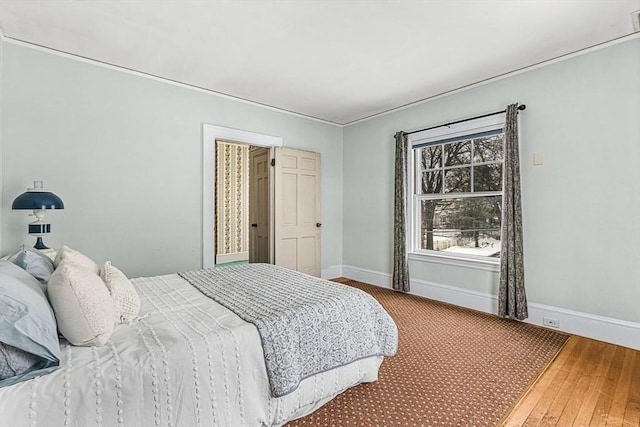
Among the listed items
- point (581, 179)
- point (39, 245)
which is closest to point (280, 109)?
point (39, 245)

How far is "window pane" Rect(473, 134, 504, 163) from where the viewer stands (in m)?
3.54

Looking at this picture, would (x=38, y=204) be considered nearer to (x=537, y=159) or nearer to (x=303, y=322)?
(x=303, y=322)

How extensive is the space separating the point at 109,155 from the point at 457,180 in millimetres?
4003

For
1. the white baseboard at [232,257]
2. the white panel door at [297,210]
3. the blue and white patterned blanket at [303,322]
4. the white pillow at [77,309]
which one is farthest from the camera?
the white baseboard at [232,257]

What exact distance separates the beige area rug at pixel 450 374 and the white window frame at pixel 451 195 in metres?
0.63

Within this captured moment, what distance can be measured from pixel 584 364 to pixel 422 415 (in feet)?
5.12

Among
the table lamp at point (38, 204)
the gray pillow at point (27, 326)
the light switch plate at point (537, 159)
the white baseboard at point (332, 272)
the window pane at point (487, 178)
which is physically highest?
the light switch plate at point (537, 159)

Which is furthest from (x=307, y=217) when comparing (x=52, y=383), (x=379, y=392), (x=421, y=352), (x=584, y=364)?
(x=52, y=383)

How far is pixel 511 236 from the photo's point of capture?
319cm

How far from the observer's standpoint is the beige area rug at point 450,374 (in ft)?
5.78

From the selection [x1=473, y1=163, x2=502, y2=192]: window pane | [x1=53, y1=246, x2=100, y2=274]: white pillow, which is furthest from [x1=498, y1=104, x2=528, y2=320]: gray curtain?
[x1=53, y1=246, x2=100, y2=274]: white pillow

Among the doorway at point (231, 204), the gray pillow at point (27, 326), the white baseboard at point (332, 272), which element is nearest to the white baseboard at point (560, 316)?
the white baseboard at point (332, 272)

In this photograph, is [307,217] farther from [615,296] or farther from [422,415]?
[615,296]

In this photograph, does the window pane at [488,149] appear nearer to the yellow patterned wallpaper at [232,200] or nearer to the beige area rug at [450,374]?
the beige area rug at [450,374]
